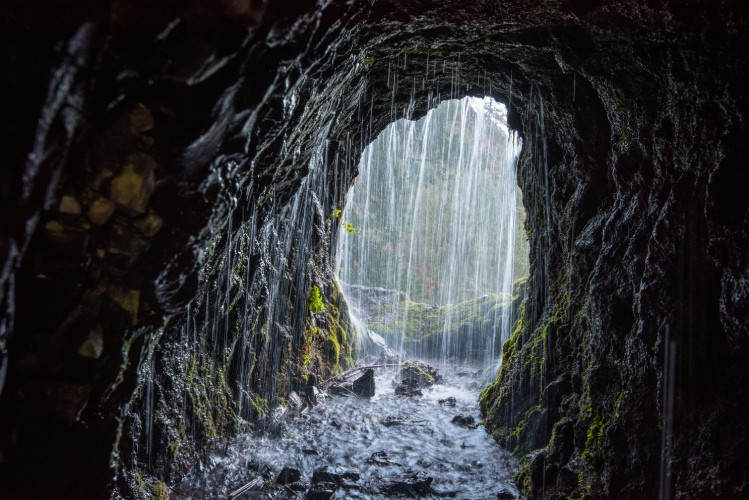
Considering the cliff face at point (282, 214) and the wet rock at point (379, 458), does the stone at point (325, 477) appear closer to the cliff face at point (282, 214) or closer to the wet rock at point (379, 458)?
the wet rock at point (379, 458)

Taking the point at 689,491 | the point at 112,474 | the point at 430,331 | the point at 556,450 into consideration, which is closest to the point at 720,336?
the point at 689,491

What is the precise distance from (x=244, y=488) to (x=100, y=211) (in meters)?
4.72

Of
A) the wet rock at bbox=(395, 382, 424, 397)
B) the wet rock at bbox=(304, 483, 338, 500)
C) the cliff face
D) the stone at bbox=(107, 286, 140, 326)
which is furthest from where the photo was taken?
the wet rock at bbox=(395, 382, 424, 397)

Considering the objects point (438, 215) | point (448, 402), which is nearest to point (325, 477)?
point (448, 402)

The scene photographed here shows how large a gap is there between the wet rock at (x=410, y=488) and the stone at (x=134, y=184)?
5.36 m

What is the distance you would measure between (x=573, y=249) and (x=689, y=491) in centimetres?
403

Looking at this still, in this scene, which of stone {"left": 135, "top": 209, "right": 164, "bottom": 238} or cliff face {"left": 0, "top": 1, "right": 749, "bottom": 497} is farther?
stone {"left": 135, "top": 209, "right": 164, "bottom": 238}

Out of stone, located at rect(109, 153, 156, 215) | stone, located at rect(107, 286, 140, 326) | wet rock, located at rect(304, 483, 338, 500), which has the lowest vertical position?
wet rock, located at rect(304, 483, 338, 500)

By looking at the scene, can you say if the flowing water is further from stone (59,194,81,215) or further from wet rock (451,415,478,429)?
stone (59,194,81,215)

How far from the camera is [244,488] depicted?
570cm

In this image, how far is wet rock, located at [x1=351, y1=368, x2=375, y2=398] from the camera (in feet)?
39.7

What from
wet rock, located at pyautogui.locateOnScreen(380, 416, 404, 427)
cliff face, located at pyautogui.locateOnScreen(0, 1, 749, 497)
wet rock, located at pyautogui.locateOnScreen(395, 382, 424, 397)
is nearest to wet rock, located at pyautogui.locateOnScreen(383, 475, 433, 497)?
cliff face, located at pyautogui.locateOnScreen(0, 1, 749, 497)

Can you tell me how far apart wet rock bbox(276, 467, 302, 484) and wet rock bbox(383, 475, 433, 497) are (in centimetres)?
131

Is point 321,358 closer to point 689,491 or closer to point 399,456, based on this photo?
point 399,456
